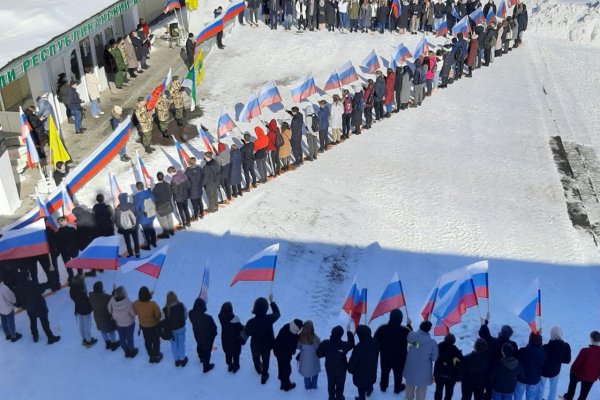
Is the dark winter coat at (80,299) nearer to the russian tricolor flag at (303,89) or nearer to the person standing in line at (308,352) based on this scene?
the person standing in line at (308,352)

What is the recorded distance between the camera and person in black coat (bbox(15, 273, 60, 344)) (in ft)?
34.9

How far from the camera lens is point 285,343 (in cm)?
973

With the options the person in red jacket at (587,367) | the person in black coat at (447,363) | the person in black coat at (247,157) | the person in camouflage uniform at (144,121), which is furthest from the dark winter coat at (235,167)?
the person in red jacket at (587,367)

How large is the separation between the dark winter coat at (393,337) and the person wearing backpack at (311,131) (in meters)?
8.29

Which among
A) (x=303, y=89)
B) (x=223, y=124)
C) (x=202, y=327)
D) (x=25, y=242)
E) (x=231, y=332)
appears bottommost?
(x=231, y=332)

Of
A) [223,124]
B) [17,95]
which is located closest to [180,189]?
[223,124]

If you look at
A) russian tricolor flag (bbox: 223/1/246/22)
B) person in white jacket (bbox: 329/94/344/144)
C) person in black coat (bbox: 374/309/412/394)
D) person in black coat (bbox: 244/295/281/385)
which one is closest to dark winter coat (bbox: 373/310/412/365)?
person in black coat (bbox: 374/309/412/394)

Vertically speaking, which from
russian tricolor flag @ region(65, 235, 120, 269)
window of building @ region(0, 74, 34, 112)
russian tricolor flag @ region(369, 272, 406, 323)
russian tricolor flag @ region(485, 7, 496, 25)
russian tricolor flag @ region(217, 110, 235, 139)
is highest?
russian tricolor flag @ region(485, 7, 496, 25)

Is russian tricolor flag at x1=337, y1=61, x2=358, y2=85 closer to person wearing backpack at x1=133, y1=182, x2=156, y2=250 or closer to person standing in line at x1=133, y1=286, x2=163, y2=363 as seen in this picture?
person wearing backpack at x1=133, y1=182, x2=156, y2=250

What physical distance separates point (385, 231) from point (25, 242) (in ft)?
24.0

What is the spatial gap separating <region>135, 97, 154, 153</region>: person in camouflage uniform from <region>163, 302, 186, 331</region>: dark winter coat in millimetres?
7606

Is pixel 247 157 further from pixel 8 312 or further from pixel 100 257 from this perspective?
pixel 8 312

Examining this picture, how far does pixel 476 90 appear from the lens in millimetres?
21906

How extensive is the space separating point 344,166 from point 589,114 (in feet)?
27.8
